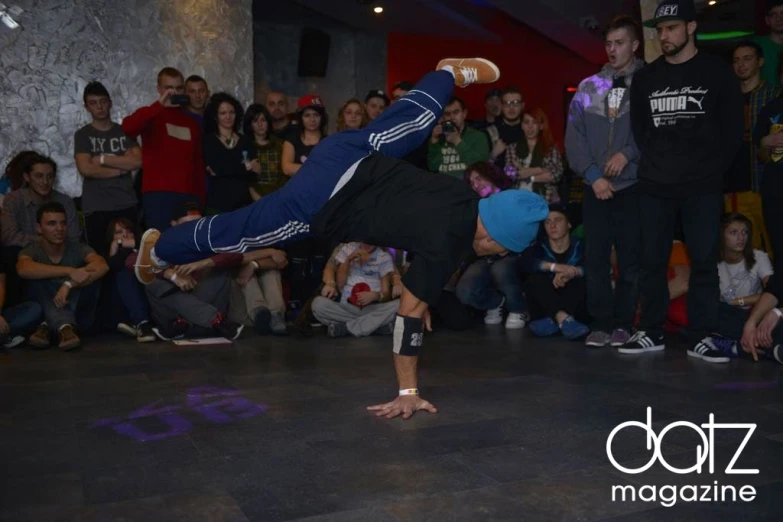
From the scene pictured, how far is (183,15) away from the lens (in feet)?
23.1

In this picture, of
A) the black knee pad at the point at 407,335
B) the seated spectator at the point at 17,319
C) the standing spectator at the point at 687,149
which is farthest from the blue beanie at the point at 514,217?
the seated spectator at the point at 17,319

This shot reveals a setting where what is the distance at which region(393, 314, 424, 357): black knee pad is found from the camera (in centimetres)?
312

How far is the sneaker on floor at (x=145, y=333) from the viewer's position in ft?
17.4

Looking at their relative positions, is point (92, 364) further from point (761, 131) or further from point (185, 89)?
point (761, 131)

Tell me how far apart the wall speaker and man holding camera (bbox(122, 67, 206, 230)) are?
5.68 m

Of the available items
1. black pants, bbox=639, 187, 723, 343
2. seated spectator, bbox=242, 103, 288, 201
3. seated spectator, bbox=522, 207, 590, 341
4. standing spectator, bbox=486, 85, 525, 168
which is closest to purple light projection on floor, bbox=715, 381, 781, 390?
black pants, bbox=639, 187, 723, 343

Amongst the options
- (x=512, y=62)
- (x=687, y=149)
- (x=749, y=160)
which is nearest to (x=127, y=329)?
(x=687, y=149)

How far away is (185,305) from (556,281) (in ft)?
8.23

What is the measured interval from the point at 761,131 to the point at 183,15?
4779 mm

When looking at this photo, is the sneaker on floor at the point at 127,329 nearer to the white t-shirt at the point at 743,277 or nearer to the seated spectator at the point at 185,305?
the seated spectator at the point at 185,305

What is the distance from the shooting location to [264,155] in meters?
6.16

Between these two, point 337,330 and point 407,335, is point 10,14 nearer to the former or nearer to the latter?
point 337,330

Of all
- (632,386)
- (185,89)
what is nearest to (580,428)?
(632,386)

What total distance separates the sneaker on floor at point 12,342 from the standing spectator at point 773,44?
507 cm
